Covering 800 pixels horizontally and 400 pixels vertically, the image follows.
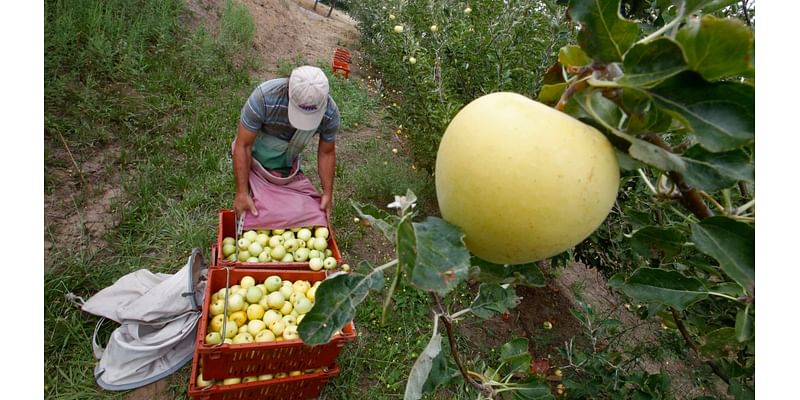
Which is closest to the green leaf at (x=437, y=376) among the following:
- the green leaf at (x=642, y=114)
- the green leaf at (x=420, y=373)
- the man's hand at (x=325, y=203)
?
the green leaf at (x=420, y=373)

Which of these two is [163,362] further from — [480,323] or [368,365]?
[480,323]

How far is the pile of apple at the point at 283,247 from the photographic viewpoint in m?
2.71

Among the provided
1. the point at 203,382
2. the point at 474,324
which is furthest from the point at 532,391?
the point at 474,324

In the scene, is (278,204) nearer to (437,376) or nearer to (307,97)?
(307,97)

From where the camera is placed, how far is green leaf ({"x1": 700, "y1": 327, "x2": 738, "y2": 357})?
0.85 metres

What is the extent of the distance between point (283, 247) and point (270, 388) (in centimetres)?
93

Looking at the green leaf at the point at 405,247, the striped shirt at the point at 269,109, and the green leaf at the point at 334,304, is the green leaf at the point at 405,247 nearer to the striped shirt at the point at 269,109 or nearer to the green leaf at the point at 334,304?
the green leaf at the point at 334,304

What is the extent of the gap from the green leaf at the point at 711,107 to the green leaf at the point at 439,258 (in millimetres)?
287

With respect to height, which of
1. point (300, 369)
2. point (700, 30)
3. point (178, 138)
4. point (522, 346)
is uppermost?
point (700, 30)

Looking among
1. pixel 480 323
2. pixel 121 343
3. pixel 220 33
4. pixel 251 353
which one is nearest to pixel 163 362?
pixel 121 343

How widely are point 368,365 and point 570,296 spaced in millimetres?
1871

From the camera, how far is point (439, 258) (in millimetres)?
511

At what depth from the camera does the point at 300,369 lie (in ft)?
7.38

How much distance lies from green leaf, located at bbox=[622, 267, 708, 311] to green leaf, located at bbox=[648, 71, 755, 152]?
0.35m
